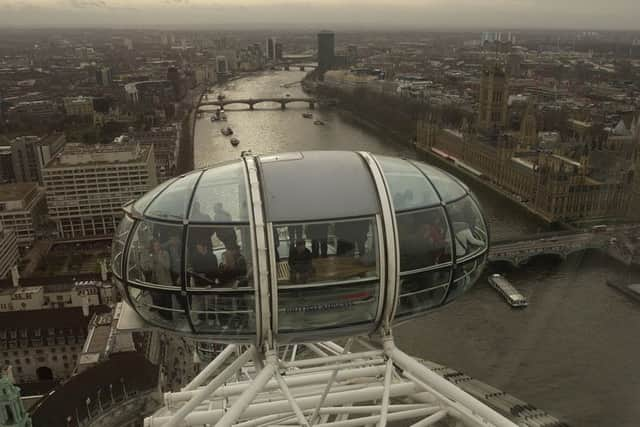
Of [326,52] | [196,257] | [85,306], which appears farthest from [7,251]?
[326,52]

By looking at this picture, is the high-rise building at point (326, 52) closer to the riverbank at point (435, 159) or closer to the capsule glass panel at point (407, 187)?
the riverbank at point (435, 159)

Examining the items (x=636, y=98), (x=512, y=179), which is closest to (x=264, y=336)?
(x=512, y=179)

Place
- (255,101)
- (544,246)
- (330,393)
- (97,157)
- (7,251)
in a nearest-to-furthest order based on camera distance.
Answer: (330,393) → (544,246) → (7,251) → (97,157) → (255,101)

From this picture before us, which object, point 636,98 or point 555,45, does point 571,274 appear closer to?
point 636,98

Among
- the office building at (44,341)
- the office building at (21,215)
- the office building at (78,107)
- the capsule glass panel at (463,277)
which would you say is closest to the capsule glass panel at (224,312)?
the capsule glass panel at (463,277)

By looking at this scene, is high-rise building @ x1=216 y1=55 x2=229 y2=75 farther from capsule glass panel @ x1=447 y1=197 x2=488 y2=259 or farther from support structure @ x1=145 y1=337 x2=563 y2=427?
support structure @ x1=145 y1=337 x2=563 y2=427

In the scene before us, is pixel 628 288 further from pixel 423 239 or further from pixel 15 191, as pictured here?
pixel 15 191

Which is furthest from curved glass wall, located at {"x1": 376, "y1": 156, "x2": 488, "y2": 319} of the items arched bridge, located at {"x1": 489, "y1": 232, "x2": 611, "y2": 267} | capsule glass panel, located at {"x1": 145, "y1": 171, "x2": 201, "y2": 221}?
arched bridge, located at {"x1": 489, "y1": 232, "x2": 611, "y2": 267}
